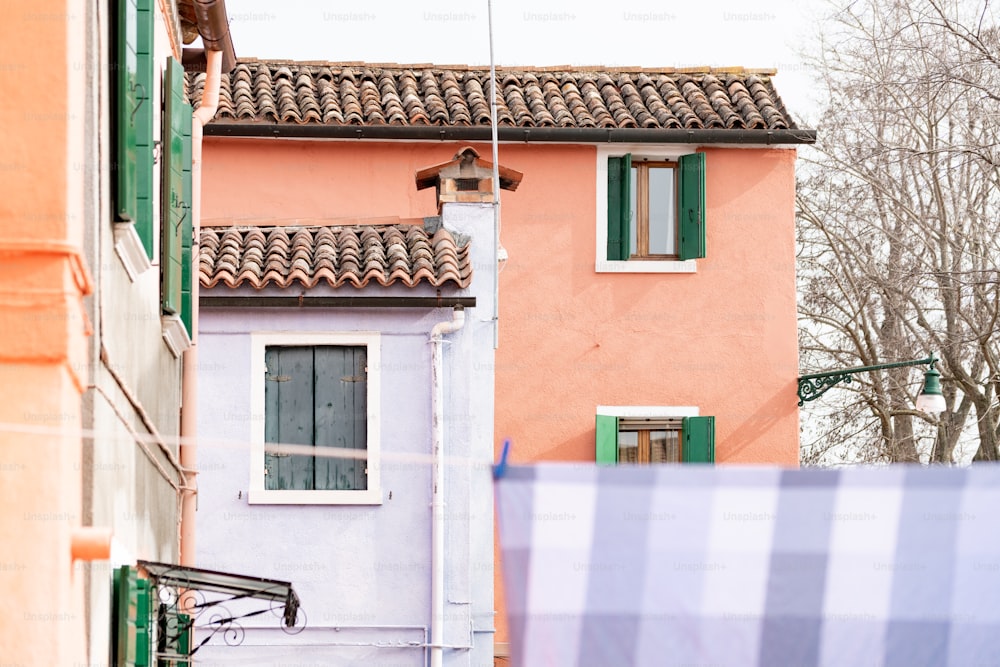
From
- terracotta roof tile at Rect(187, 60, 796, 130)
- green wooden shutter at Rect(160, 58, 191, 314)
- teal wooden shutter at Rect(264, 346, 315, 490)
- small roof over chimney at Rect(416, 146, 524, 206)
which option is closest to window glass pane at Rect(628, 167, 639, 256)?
terracotta roof tile at Rect(187, 60, 796, 130)

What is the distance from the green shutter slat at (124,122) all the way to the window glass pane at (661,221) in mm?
10758

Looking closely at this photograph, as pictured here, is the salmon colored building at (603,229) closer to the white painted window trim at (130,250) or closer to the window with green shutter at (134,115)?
the window with green shutter at (134,115)

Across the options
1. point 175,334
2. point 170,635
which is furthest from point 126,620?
point 175,334

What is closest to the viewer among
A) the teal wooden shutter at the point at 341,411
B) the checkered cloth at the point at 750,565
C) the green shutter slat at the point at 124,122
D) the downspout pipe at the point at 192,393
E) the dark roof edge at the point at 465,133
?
the checkered cloth at the point at 750,565

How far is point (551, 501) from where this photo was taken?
662 centimetres

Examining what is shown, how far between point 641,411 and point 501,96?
12.3 feet

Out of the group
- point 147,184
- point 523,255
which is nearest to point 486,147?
point 523,255

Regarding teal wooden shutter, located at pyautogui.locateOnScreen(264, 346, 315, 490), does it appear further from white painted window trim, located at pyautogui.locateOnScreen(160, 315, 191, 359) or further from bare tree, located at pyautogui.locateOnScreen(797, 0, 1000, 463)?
bare tree, located at pyautogui.locateOnScreen(797, 0, 1000, 463)

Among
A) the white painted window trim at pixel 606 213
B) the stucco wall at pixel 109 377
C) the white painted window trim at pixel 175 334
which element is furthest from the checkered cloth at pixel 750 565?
the white painted window trim at pixel 606 213

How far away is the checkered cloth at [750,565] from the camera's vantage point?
21.7 feet

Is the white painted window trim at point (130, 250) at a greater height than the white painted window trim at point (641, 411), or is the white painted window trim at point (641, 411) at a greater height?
the white painted window trim at point (130, 250)

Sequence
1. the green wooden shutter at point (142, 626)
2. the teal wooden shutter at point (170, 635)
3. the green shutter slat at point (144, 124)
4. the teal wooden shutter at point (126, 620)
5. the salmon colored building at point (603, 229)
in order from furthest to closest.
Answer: the salmon colored building at point (603, 229) → the teal wooden shutter at point (170, 635) → the green shutter slat at point (144, 124) → the green wooden shutter at point (142, 626) → the teal wooden shutter at point (126, 620)

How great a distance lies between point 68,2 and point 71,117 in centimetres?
45

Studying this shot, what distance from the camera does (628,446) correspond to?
18.4 meters
